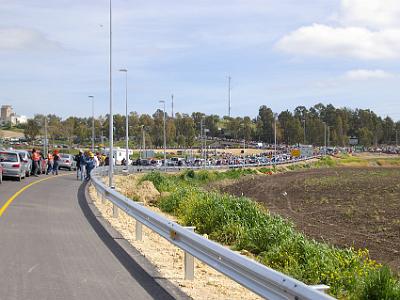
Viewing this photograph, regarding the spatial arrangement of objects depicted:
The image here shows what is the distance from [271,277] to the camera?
574 centimetres

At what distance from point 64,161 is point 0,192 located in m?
30.1

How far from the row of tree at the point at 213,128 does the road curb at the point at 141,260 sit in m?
106

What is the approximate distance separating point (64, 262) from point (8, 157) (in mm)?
21929

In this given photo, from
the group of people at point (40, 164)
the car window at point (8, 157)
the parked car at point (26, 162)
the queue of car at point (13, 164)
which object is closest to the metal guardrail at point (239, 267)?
the queue of car at point (13, 164)

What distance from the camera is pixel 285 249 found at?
429 inches

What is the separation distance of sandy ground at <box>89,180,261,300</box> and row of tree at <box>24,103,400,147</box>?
107 meters

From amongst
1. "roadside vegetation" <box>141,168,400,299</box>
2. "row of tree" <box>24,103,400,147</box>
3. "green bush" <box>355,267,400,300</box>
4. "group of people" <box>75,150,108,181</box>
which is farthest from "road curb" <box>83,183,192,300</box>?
"row of tree" <box>24,103,400,147</box>

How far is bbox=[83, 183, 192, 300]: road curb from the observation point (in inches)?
302

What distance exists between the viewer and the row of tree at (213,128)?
457 feet

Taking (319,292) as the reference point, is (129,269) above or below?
below

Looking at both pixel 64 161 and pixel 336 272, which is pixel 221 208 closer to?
pixel 336 272

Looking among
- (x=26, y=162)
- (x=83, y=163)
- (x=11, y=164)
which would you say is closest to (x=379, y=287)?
(x=11, y=164)

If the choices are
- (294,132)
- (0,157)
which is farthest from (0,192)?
(294,132)

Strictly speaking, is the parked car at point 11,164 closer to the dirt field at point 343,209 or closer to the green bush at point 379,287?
the dirt field at point 343,209
